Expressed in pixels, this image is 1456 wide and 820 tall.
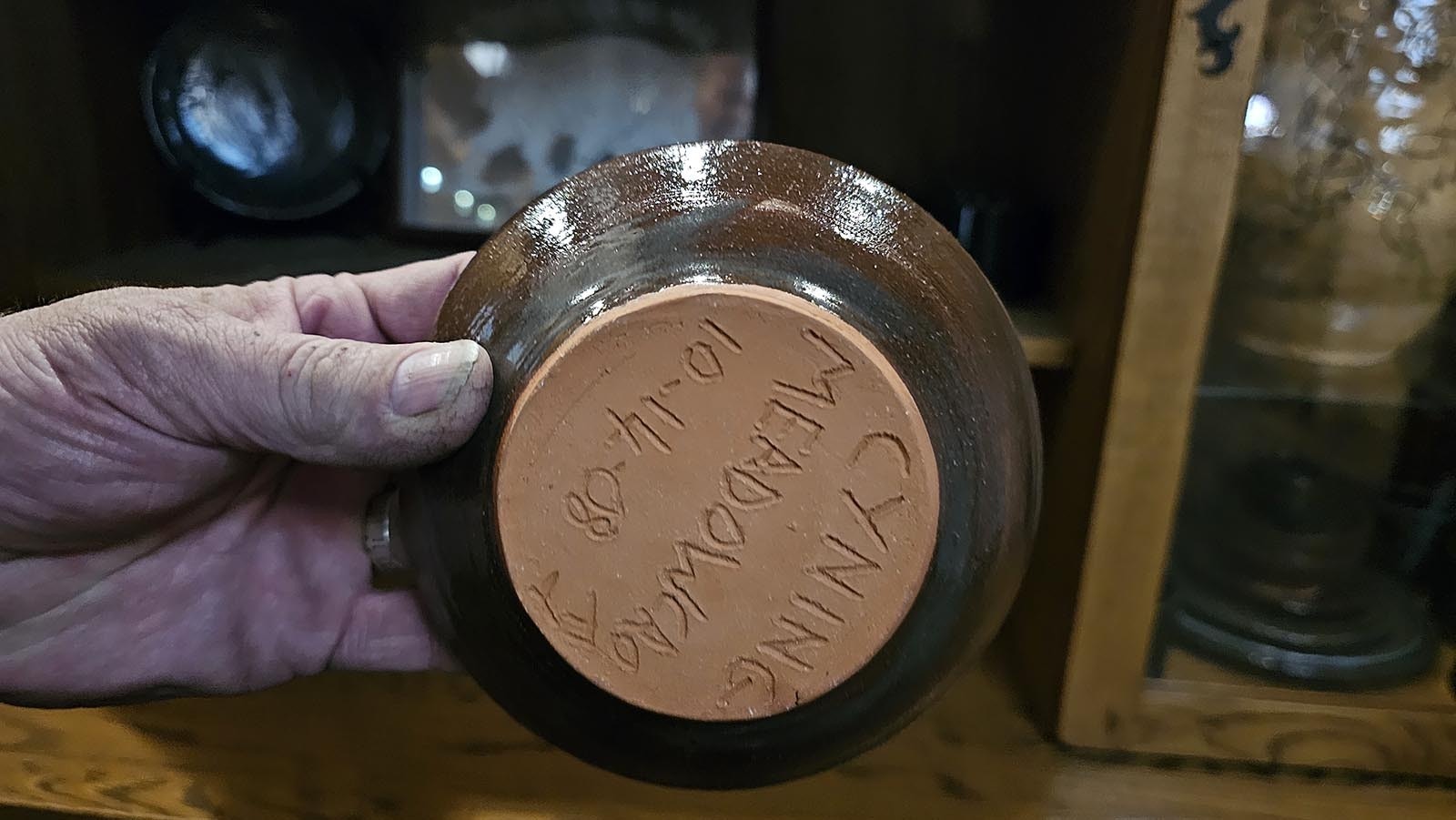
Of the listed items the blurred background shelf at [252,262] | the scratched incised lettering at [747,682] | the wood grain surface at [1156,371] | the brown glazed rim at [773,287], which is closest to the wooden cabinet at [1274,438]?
the wood grain surface at [1156,371]

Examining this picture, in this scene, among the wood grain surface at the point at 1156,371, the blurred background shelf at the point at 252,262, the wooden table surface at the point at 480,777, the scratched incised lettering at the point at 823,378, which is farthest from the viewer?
the blurred background shelf at the point at 252,262

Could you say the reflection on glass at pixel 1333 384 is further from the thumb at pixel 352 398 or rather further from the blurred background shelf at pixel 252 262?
the thumb at pixel 352 398

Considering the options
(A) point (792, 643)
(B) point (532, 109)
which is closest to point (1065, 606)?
(A) point (792, 643)

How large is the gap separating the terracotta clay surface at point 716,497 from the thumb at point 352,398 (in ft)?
0.11

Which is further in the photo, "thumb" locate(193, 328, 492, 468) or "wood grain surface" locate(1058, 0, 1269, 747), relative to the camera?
"wood grain surface" locate(1058, 0, 1269, 747)

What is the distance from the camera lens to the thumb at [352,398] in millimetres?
377

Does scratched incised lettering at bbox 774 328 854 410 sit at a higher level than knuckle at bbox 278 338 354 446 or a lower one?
higher

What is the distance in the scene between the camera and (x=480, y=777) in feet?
2.42

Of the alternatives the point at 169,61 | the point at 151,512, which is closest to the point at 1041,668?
the point at 151,512

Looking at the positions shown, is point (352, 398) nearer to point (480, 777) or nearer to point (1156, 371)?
point (480, 777)

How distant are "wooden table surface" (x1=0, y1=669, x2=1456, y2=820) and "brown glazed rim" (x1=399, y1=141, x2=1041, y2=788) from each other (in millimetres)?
357

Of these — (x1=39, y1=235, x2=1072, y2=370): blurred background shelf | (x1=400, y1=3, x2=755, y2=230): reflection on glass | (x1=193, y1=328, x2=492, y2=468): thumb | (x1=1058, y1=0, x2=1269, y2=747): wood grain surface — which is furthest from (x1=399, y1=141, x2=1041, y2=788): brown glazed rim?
(x1=400, y1=3, x2=755, y2=230): reflection on glass

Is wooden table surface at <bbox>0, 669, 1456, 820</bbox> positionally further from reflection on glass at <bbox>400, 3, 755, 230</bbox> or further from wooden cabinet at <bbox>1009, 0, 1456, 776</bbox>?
reflection on glass at <bbox>400, 3, 755, 230</bbox>

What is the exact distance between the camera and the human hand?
43 cm
